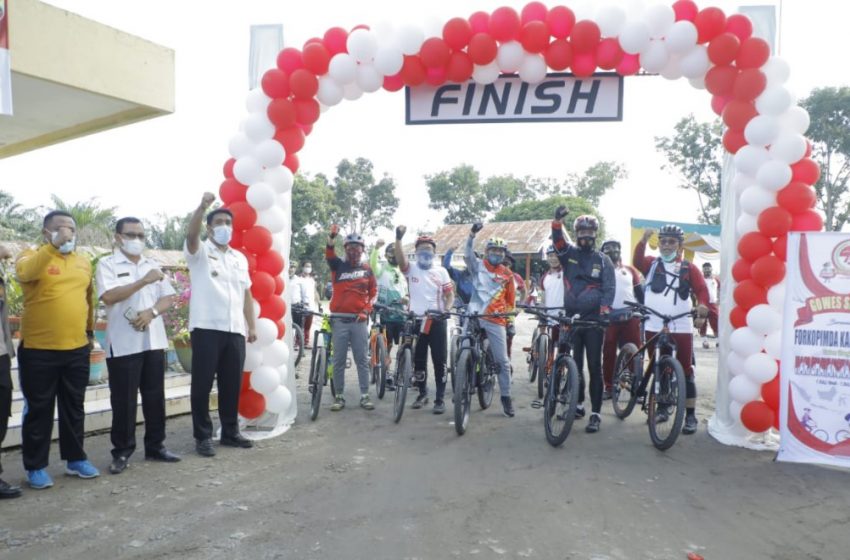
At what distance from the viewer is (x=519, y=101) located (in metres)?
5.82

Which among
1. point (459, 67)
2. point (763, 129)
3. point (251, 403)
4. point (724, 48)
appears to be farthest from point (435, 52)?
point (251, 403)

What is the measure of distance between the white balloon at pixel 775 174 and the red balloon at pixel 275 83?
14.3ft

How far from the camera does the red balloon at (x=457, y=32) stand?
18.0ft

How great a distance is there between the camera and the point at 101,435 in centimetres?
554

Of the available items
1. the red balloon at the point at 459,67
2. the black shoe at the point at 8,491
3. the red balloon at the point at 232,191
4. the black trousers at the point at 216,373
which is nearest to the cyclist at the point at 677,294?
the red balloon at the point at 459,67

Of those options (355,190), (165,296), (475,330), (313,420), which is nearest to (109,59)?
(165,296)

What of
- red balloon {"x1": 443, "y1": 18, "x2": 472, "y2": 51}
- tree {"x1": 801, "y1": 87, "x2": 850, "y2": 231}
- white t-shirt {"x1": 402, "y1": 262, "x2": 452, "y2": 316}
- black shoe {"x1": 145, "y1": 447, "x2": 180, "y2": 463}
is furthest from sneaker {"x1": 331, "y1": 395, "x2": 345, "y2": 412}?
tree {"x1": 801, "y1": 87, "x2": 850, "y2": 231}

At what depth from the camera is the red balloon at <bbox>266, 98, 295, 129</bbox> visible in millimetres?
5617

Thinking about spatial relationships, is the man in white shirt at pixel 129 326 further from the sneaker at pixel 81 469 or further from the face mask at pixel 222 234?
the face mask at pixel 222 234

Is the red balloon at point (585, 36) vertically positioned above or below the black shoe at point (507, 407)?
above

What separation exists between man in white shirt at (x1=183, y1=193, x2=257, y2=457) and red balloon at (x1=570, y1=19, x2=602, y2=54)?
11.3 feet

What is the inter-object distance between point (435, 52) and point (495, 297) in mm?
2592

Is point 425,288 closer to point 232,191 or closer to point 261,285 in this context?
point 261,285

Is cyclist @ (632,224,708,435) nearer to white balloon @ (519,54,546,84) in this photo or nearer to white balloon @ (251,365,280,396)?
white balloon @ (519,54,546,84)
